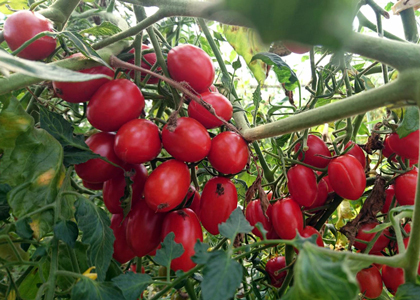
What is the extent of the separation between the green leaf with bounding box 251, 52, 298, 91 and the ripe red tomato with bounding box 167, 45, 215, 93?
0.36ft

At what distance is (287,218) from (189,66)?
0.33m

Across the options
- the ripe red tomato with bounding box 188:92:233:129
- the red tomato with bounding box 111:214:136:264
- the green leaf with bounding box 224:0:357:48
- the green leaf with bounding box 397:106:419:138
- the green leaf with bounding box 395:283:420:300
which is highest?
the green leaf with bounding box 224:0:357:48

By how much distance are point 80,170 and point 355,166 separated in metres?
0.49

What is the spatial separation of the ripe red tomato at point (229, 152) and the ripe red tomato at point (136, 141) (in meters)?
0.10

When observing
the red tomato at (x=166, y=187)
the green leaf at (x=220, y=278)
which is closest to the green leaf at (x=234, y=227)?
the green leaf at (x=220, y=278)

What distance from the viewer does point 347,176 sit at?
0.61 meters

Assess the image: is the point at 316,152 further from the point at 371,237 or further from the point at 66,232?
the point at 66,232

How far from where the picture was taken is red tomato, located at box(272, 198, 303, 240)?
623 mm

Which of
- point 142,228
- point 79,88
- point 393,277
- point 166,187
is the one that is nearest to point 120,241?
point 142,228

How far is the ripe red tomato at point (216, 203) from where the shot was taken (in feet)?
1.94

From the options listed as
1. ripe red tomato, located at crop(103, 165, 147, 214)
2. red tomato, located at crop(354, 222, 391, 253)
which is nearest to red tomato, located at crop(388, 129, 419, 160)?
red tomato, located at crop(354, 222, 391, 253)

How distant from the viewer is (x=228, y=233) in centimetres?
37

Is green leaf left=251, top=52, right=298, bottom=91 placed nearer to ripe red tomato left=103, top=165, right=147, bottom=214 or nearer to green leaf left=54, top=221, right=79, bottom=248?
ripe red tomato left=103, top=165, right=147, bottom=214

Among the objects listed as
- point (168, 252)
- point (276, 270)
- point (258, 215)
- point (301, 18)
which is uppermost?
point (301, 18)
